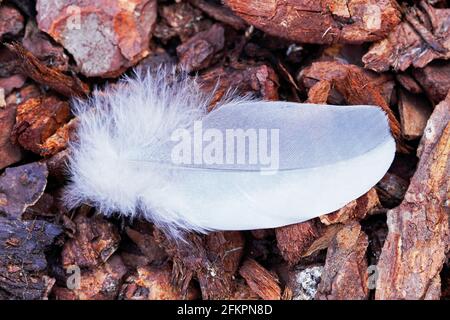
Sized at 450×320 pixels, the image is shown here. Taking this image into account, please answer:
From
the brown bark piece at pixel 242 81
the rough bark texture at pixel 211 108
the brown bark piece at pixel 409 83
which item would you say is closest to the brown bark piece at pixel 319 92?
the rough bark texture at pixel 211 108

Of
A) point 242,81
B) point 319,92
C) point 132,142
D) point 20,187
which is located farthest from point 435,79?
point 20,187

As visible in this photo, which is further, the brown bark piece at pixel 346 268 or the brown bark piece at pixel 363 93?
the brown bark piece at pixel 363 93

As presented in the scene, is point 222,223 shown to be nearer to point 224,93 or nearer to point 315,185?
point 315,185

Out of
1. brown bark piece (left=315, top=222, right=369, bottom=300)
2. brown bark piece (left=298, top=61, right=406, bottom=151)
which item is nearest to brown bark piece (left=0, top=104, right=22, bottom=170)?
brown bark piece (left=298, top=61, right=406, bottom=151)

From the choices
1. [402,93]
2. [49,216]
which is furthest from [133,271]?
[402,93]

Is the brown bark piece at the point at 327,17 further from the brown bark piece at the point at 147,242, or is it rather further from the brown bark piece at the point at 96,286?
the brown bark piece at the point at 96,286

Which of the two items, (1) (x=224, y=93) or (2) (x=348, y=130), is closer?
(2) (x=348, y=130)
